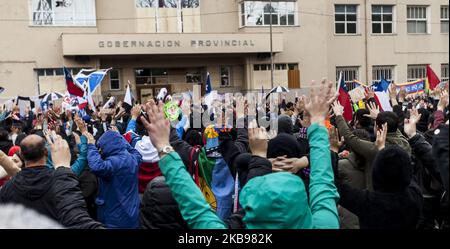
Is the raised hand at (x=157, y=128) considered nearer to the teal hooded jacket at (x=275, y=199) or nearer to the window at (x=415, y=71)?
the teal hooded jacket at (x=275, y=199)

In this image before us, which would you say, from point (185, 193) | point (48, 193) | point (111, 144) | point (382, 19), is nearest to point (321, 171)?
point (185, 193)

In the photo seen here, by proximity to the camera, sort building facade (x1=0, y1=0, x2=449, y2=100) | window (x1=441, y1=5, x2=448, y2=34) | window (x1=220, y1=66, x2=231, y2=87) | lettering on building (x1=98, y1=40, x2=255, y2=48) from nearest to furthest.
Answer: window (x1=441, y1=5, x2=448, y2=34) → building facade (x1=0, y1=0, x2=449, y2=100) → lettering on building (x1=98, y1=40, x2=255, y2=48) → window (x1=220, y1=66, x2=231, y2=87)

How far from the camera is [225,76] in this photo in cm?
2836

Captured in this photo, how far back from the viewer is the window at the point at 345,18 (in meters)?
30.3

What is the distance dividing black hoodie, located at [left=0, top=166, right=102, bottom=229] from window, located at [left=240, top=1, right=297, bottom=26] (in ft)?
81.7

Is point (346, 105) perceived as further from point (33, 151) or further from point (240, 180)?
point (33, 151)

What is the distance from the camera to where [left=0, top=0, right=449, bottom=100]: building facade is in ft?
78.6

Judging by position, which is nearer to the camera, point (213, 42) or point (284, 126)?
point (284, 126)

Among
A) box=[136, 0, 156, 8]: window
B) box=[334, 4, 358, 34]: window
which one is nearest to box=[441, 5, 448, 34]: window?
box=[334, 4, 358, 34]: window

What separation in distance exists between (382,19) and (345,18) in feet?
7.68

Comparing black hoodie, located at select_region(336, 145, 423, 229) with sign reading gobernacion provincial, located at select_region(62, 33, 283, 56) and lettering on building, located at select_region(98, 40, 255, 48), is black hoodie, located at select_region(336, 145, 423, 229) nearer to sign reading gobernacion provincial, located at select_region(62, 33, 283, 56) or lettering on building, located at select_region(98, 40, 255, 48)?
sign reading gobernacion provincial, located at select_region(62, 33, 283, 56)

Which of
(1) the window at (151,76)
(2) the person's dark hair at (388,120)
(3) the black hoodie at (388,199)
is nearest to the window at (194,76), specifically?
(1) the window at (151,76)
